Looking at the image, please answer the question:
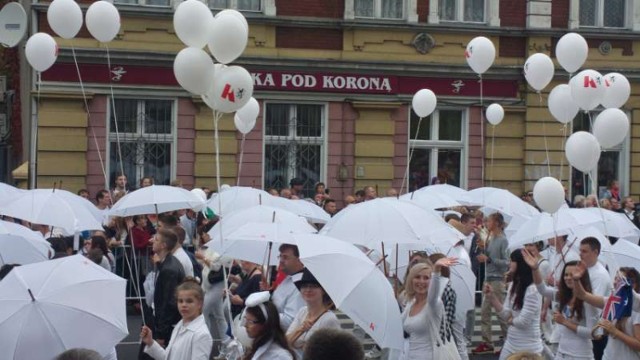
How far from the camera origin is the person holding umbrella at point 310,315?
794 cm

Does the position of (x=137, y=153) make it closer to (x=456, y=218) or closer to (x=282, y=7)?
A: (x=282, y=7)

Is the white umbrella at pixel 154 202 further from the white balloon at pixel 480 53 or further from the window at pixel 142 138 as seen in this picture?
the window at pixel 142 138

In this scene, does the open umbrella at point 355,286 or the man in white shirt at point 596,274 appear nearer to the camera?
the open umbrella at point 355,286

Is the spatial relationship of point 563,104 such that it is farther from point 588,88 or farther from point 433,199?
point 433,199

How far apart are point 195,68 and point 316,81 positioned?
1474 cm

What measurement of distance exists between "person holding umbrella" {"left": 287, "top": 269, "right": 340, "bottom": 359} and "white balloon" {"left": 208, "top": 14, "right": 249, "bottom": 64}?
2360 millimetres

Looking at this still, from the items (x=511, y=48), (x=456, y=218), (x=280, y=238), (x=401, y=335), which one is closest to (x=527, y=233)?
(x=456, y=218)

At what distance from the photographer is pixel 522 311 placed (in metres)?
10.6

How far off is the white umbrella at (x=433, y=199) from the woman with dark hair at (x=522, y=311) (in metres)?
4.97

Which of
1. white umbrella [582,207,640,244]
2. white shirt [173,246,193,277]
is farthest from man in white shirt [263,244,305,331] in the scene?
white umbrella [582,207,640,244]

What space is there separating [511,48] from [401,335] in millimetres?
18555

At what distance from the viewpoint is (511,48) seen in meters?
25.9

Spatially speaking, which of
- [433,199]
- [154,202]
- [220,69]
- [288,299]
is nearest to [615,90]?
[433,199]

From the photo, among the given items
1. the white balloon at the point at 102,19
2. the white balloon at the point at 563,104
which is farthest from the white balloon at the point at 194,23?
the white balloon at the point at 563,104
